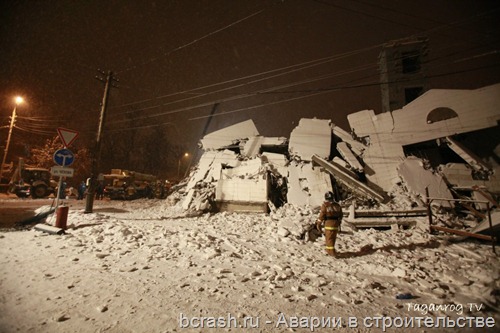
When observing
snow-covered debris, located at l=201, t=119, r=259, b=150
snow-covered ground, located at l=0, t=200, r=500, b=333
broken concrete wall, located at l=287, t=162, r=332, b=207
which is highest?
snow-covered debris, located at l=201, t=119, r=259, b=150

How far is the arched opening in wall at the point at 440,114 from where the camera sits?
12.5 m

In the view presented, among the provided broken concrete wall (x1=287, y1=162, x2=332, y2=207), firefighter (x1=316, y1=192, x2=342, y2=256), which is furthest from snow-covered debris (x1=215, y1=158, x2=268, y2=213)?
firefighter (x1=316, y1=192, x2=342, y2=256)

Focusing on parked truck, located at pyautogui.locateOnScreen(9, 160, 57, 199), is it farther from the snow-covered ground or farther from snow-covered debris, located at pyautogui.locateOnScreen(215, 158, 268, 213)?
snow-covered debris, located at pyautogui.locateOnScreen(215, 158, 268, 213)

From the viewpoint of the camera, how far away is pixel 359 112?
1313cm

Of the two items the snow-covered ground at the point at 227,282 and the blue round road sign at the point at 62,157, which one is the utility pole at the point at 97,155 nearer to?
the blue round road sign at the point at 62,157

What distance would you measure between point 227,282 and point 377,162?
10897 millimetres

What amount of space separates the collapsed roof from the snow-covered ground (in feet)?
15.4

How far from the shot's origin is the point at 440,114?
12820 mm

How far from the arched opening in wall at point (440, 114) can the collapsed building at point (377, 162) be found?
45 millimetres

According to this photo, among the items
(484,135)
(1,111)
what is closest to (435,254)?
(484,135)

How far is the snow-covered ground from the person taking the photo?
2.70m

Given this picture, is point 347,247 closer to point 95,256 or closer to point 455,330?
point 455,330

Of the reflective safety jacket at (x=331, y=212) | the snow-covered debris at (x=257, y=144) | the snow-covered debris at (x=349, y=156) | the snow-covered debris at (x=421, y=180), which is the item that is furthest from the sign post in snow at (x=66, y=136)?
the snow-covered debris at (x=421, y=180)

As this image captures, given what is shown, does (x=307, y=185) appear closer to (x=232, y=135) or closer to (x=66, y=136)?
(x=232, y=135)
